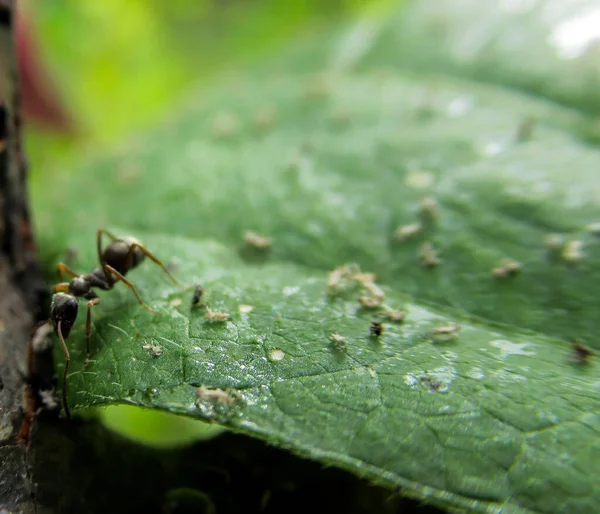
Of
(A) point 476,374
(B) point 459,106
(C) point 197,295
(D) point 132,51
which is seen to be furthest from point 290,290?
(D) point 132,51

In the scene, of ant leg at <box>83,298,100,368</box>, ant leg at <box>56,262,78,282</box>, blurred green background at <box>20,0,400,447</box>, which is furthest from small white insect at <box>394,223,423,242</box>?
blurred green background at <box>20,0,400,447</box>

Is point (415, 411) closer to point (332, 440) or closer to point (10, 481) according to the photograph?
point (332, 440)

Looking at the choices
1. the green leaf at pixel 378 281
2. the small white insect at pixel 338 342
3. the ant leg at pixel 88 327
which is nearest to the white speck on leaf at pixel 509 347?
the green leaf at pixel 378 281

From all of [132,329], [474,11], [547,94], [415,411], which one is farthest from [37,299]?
[474,11]

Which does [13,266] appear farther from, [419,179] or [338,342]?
[419,179]

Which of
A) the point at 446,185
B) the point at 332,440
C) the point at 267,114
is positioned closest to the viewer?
the point at 332,440
